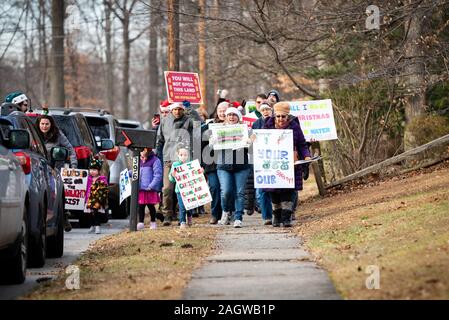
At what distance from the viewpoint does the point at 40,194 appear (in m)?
12.5

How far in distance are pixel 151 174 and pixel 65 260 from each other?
4473 mm

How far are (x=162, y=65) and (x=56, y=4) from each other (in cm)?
3696

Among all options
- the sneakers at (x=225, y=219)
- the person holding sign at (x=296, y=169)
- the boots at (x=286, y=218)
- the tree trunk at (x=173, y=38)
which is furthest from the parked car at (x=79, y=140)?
the tree trunk at (x=173, y=38)

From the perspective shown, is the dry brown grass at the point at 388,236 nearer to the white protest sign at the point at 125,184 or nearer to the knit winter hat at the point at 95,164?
the white protest sign at the point at 125,184

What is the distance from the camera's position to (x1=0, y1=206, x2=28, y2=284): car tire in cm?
1099

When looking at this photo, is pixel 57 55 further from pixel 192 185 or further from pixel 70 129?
pixel 192 185

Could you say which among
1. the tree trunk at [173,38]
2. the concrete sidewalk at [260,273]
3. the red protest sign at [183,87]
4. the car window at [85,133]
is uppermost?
the tree trunk at [173,38]

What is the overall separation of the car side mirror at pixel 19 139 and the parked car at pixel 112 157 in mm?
10026

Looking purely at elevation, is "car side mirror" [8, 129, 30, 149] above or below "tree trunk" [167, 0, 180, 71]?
below

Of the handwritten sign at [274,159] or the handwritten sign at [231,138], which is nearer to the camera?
the handwritten sign at [274,159]

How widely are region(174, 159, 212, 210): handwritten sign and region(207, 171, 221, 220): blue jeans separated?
981 mm

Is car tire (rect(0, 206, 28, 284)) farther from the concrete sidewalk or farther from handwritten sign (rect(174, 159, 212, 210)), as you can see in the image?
handwritten sign (rect(174, 159, 212, 210))

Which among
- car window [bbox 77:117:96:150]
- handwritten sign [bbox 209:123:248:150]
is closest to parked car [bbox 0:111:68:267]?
handwritten sign [bbox 209:123:248:150]

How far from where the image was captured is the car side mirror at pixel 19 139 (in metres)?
11.4
